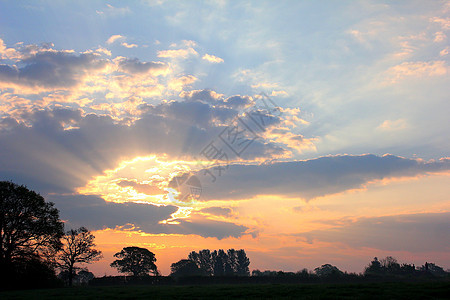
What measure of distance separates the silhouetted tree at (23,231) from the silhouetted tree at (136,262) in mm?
45368

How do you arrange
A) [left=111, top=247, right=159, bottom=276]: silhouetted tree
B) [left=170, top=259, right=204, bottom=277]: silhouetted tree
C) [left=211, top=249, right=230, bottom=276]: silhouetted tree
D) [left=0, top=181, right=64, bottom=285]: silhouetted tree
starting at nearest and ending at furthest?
[left=0, top=181, right=64, bottom=285]: silhouetted tree, [left=111, top=247, right=159, bottom=276]: silhouetted tree, [left=170, top=259, right=204, bottom=277]: silhouetted tree, [left=211, top=249, right=230, bottom=276]: silhouetted tree

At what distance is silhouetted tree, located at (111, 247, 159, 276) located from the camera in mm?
97688

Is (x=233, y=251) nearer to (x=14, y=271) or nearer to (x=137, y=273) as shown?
(x=137, y=273)

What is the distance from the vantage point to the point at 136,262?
99312mm

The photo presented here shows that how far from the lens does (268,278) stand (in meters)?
53.7

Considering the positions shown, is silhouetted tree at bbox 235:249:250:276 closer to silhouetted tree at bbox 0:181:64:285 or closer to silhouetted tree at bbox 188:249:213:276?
silhouetted tree at bbox 188:249:213:276

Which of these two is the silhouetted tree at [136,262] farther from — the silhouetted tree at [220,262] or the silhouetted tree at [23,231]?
the silhouetted tree at [220,262]

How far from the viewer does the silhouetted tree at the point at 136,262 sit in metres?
97.7

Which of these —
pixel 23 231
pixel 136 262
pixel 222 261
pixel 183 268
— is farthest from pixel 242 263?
pixel 23 231

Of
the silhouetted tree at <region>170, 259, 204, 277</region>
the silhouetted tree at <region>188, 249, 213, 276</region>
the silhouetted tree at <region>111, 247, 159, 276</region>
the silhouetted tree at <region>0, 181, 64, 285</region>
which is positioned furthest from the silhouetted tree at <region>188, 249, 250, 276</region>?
the silhouetted tree at <region>0, 181, 64, 285</region>

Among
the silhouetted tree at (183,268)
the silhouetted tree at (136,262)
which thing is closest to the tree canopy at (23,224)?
the silhouetted tree at (136,262)

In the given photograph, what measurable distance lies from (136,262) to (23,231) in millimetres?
52007

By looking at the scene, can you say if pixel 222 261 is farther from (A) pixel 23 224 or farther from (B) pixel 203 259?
(A) pixel 23 224

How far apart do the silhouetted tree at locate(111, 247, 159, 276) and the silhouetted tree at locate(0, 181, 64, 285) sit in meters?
45.4
